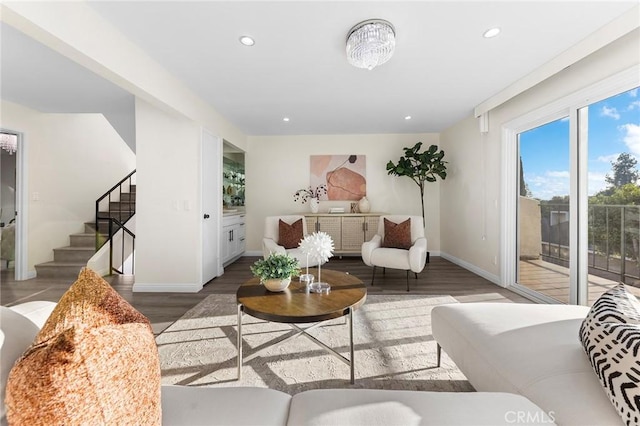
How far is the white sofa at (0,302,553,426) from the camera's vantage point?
762 mm

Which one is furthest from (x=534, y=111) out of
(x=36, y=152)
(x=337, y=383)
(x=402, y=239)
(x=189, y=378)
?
(x=36, y=152)

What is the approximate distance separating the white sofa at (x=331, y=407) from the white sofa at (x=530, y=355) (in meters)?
0.13

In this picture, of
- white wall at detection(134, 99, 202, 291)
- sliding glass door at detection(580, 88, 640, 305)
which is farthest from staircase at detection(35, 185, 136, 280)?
sliding glass door at detection(580, 88, 640, 305)

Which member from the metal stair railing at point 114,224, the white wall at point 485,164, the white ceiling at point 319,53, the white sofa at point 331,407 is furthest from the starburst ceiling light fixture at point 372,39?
the metal stair railing at point 114,224

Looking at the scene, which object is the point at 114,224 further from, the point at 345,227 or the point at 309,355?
the point at 309,355

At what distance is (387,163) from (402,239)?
2011 millimetres

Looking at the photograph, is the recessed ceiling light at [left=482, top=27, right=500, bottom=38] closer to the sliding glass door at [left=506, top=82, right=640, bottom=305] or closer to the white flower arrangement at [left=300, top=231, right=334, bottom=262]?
the sliding glass door at [left=506, top=82, right=640, bottom=305]

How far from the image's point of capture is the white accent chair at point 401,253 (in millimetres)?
3225

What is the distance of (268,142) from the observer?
17.7 feet

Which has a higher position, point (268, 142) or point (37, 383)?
point (268, 142)

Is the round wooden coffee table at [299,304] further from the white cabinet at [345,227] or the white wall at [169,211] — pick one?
the white cabinet at [345,227]

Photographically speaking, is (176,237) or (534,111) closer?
(534,111)

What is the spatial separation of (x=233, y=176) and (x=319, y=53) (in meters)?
3.33

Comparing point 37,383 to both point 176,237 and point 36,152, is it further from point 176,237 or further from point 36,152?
point 36,152
